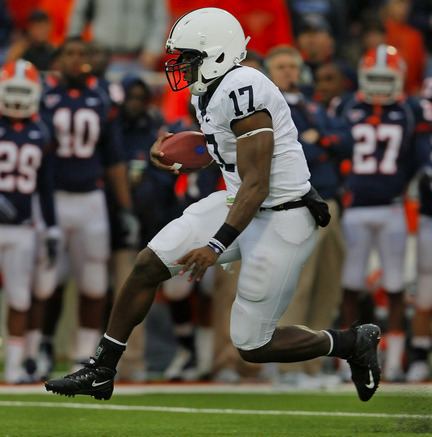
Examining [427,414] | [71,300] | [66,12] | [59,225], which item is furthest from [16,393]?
[66,12]

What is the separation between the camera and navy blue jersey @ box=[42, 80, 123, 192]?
921 centimetres

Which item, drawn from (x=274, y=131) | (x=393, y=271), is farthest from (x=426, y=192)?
(x=274, y=131)

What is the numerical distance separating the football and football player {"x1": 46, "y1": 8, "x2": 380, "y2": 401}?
0.67 ft

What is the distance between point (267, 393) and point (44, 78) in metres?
2.89

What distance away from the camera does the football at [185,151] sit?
20.8 ft

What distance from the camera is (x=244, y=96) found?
19.3ft

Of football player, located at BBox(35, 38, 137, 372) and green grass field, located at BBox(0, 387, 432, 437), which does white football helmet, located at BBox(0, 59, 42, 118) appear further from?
green grass field, located at BBox(0, 387, 432, 437)

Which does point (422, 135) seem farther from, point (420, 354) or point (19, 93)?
point (19, 93)

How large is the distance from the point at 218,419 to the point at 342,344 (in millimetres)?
1016

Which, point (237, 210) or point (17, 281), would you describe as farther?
point (17, 281)

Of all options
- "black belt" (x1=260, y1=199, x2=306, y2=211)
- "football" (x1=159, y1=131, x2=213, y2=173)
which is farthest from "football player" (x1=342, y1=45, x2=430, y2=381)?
"black belt" (x1=260, y1=199, x2=306, y2=211)

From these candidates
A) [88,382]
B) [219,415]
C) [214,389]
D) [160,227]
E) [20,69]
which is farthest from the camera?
[160,227]

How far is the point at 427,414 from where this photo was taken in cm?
649

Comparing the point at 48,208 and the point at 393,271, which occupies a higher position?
the point at 48,208
